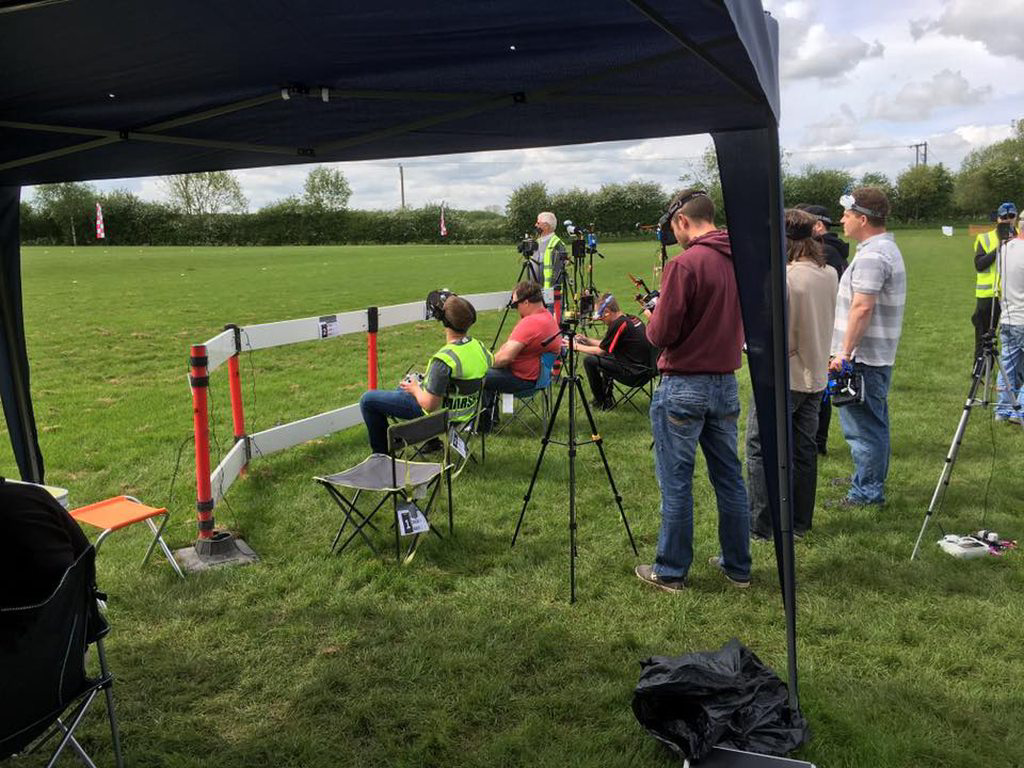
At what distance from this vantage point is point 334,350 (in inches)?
453

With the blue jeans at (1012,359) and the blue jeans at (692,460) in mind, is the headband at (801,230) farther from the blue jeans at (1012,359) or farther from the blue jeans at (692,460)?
the blue jeans at (1012,359)

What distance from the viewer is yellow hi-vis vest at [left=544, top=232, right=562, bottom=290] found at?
424 inches

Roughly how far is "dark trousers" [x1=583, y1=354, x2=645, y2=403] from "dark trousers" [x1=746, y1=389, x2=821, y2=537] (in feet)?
8.47

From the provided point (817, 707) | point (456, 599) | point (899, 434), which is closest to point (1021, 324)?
point (899, 434)

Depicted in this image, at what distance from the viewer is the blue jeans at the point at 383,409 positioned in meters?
5.56

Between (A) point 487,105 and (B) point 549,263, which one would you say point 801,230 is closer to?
(A) point 487,105

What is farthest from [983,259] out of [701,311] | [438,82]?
[438,82]

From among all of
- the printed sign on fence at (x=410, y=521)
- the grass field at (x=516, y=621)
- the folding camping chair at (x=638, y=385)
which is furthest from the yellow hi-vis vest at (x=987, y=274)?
the printed sign on fence at (x=410, y=521)

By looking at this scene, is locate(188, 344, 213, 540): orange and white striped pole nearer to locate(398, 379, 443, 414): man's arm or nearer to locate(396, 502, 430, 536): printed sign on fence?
locate(396, 502, 430, 536): printed sign on fence

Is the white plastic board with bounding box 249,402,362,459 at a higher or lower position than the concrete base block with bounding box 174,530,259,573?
higher

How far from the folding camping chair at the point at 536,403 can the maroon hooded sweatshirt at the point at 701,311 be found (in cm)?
299

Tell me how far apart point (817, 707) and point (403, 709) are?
1.73 m

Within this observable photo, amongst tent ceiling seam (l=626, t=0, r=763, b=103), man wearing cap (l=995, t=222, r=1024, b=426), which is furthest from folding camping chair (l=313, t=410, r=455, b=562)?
man wearing cap (l=995, t=222, r=1024, b=426)

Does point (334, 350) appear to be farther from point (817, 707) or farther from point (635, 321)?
point (817, 707)
